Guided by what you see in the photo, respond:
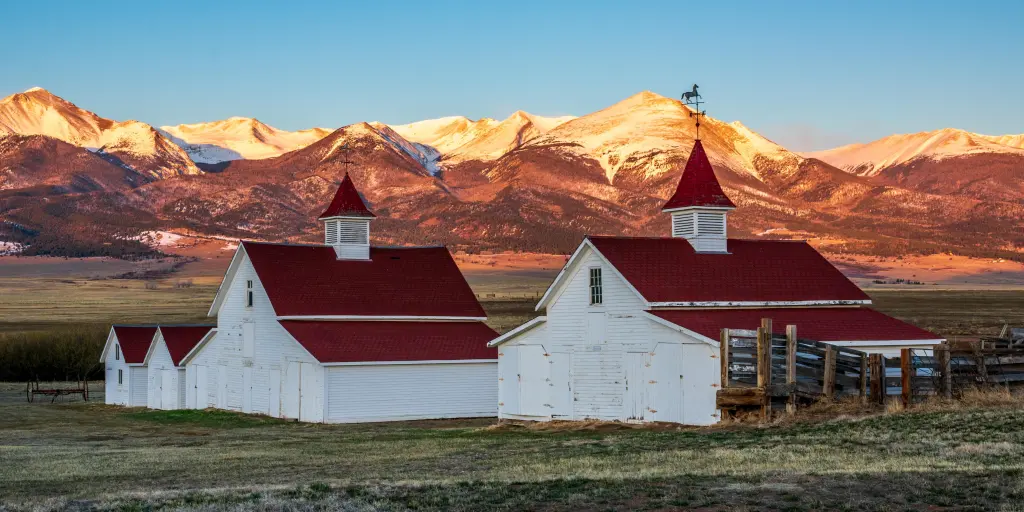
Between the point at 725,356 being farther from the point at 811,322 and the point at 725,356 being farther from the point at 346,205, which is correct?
the point at 346,205

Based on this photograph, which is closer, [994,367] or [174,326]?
[994,367]

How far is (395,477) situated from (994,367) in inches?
664

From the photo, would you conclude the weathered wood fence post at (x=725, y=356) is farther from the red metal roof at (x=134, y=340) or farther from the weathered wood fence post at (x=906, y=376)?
the red metal roof at (x=134, y=340)

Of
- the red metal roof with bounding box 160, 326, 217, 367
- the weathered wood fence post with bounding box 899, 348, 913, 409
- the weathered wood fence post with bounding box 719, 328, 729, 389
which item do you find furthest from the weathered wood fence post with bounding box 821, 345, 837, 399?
the red metal roof with bounding box 160, 326, 217, 367

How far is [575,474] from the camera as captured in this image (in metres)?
23.0

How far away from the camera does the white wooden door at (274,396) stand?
52.3 m

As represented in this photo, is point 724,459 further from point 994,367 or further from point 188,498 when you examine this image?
point 994,367

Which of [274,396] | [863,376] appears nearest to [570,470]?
[863,376]

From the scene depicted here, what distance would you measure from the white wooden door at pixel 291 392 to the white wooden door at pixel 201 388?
26.6 ft

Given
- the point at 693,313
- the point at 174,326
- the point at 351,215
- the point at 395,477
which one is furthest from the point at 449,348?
the point at 395,477

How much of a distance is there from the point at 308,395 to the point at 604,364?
14.1m

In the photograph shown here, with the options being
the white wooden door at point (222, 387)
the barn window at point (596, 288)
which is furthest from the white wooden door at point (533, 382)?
the white wooden door at point (222, 387)

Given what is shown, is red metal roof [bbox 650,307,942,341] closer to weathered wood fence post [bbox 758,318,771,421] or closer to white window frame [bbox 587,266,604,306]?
white window frame [bbox 587,266,604,306]

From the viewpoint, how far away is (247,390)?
55.2 m
